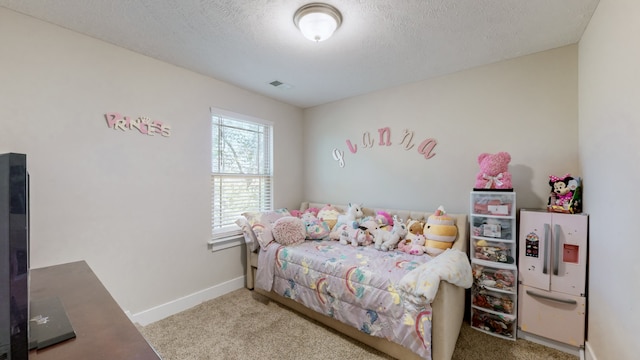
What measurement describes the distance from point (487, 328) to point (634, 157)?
1663 mm

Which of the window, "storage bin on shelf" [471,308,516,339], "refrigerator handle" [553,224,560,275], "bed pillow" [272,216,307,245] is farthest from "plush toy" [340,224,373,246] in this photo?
"refrigerator handle" [553,224,560,275]

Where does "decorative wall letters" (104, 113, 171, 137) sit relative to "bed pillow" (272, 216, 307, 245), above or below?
above

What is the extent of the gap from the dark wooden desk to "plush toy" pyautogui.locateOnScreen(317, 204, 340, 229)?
219 centimetres

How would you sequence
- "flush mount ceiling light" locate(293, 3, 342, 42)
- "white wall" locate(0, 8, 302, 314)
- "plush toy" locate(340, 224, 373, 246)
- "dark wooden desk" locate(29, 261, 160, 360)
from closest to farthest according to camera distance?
"dark wooden desk" locate(29, 261, 160, 360) → "flush mount ceiling light" locate(293, 3, 342, 42) → "white wall" locate(0, 8, 302, 314) → "plush toy" locate(340, 224, 373, 246)

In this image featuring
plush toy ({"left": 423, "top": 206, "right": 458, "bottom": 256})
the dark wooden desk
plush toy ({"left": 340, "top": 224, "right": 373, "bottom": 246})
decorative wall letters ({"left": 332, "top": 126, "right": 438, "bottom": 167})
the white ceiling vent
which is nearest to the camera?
the dark wooden desk

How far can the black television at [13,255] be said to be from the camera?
53 centimetres

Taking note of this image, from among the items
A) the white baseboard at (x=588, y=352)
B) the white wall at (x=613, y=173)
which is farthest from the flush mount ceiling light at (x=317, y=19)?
the white baseboard at (x=588, y=352)

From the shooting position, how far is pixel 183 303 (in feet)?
8.30

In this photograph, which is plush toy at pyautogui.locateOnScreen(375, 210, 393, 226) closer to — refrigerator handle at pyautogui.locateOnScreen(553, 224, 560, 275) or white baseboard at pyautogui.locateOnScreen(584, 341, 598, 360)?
refrigerator handle at pyautogui.locateOnScreen(553, 224, 560, 275)

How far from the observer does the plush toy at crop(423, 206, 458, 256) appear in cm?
230

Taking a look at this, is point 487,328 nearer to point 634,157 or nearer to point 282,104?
point 634,157

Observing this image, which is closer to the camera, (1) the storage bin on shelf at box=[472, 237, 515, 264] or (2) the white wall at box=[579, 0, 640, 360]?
(2) the white wall at box=[579, 0, 640, 360]

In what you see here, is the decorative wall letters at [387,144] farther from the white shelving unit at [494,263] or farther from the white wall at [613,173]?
the white wall at [613,173]

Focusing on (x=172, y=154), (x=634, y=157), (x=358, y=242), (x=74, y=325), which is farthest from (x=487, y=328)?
(x=172, y=154)
